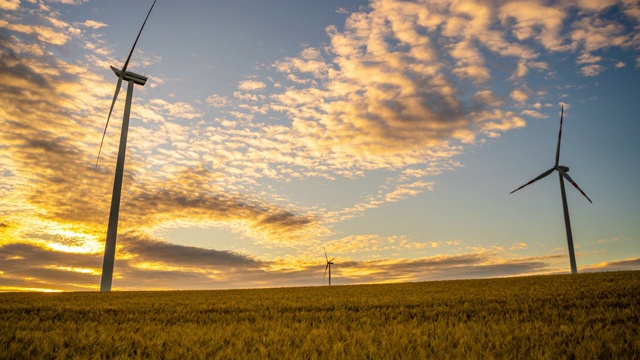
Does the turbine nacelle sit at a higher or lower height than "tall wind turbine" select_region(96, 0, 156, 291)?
higher

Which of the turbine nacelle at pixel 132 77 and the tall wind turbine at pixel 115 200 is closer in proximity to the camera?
the tall wind turbine at pixel 115 200

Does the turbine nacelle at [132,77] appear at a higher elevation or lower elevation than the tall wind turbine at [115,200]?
higher

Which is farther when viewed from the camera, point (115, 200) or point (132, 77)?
point (132, 77)

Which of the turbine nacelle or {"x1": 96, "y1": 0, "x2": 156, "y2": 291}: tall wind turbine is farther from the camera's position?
the turbine nacelle

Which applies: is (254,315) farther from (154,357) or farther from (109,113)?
(109,113)

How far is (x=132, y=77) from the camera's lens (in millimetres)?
54062

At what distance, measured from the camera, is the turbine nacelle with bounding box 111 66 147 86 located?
5331cm

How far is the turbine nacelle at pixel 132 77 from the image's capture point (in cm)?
5331

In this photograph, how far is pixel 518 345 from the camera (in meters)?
7.87

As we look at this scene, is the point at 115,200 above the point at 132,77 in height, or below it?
below

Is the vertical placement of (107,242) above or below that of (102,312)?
above

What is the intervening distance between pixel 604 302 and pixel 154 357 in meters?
16.6

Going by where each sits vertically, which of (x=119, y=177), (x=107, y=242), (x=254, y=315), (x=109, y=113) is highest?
(x=109, y=113)

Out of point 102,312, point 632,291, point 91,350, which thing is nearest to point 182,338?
point 91,350
